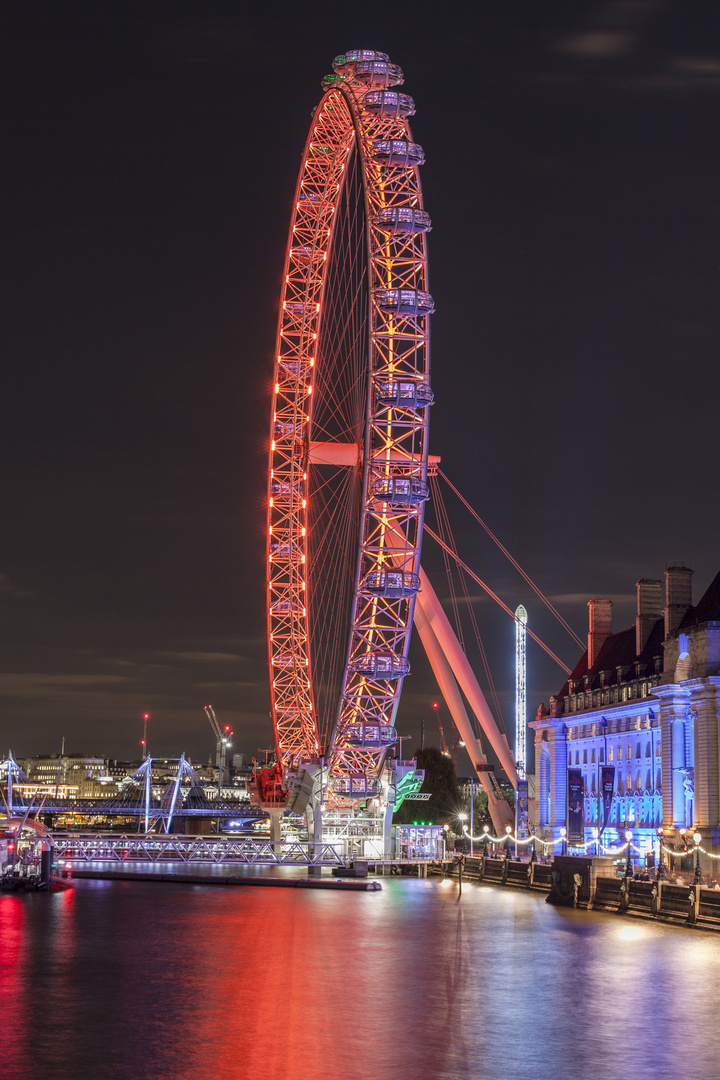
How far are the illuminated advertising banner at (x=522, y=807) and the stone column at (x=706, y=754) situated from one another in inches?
1008

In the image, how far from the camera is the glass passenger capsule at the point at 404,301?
6544 centimetres

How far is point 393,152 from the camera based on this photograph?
6544cm

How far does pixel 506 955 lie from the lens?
34.1 metres

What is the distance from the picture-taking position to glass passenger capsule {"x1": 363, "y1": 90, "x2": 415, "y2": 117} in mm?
65188

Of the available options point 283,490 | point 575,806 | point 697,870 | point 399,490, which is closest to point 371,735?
point 575,806

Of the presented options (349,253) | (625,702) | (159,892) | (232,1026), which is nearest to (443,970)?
(232,1026)

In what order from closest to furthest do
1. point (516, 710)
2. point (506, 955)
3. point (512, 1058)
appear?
point (512, 1058), point (506, 955), point (516, 710)

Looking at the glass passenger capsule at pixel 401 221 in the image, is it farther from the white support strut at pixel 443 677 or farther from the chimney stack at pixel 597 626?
the chimney stack at pixel 597 626

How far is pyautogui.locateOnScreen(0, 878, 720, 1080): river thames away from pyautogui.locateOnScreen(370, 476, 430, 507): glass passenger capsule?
2444cm

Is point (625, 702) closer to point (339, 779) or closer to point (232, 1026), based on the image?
point (339, 779)

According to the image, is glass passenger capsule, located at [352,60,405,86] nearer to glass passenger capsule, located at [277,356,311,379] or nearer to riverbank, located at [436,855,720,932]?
glass passenger capsule, located at [277,356,311,379]

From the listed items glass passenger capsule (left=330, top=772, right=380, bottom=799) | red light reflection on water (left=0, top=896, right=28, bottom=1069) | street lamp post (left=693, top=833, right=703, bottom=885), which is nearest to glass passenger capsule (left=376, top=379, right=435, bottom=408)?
glass passenger capsule (left=330, top=772, right=380, bottom=799)

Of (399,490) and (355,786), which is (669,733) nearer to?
(355,786)

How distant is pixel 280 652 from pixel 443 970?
5314 cm
